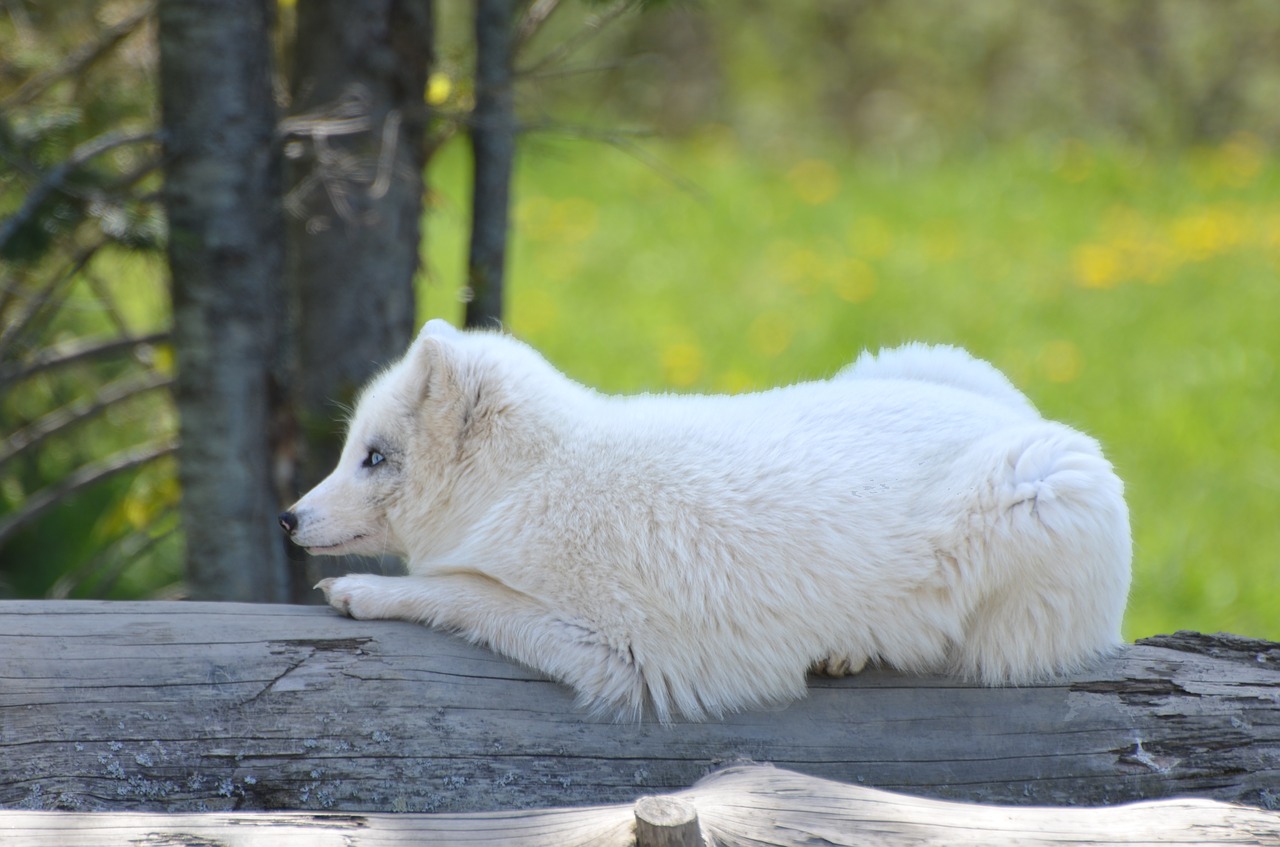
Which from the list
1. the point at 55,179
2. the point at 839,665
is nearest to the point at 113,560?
the point at 55,179

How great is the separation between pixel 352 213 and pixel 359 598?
1930mm

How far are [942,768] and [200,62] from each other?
10.9 feet

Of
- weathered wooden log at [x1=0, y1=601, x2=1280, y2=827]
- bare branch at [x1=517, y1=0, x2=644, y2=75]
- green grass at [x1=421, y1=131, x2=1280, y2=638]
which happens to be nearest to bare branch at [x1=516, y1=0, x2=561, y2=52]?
bare branch at [x1=517, y1=0, x2=644, y2=75]

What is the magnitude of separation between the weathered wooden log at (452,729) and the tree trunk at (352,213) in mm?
1718

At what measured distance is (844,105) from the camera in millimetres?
15836

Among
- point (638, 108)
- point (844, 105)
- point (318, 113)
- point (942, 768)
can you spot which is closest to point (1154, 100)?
point (844, 105)

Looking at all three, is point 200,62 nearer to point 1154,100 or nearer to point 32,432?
point 32,432

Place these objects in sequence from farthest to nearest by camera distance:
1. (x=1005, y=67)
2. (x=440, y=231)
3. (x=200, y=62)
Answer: (x=1005, y=67), (x=440, y=231), (x=200, y=62)

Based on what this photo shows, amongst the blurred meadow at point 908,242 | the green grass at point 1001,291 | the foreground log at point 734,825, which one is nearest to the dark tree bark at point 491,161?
the blurred meadow at point 908,242

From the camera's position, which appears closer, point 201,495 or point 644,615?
point 644,615

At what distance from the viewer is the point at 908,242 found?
10.2 metres

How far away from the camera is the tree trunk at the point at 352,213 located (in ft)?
15.4

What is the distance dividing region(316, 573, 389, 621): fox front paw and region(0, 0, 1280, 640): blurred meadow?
6.34 feet

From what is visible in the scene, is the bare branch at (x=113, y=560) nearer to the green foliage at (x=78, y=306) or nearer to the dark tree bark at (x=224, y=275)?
the green foliage at (x=78, y=306)
